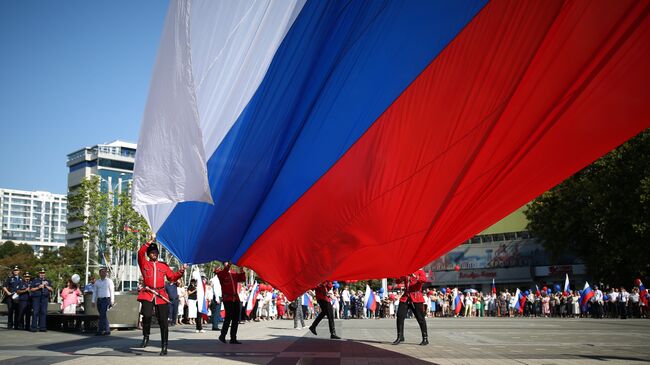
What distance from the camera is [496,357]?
11.4 m

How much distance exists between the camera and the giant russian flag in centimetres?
728

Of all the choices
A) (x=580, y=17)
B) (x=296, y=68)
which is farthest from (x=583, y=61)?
(x=296, y=68)

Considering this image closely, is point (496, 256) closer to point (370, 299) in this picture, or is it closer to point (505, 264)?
point (505, 264)

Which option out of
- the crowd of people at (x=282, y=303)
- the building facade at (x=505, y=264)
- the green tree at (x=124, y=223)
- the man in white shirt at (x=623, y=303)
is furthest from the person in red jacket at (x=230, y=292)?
the building facade at (x=505, y=264)

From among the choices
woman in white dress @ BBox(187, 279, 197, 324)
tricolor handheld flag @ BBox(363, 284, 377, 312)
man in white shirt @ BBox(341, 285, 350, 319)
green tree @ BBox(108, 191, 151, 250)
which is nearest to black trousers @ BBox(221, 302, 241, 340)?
woman in white dress @ BBox(187, 279, 197, 324)

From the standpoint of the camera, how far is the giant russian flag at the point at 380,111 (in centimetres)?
728

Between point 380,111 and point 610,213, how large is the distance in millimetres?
36927

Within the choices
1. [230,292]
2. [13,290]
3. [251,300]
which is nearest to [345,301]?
[251,300]

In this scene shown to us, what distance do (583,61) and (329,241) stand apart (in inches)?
184

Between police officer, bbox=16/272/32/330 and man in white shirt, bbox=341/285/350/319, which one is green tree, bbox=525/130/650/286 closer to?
man in white shirt, bbox=341/285/350/319

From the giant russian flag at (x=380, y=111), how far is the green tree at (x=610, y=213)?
33284 mm

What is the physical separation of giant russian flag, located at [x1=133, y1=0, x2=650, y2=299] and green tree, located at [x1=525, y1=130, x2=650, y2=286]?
33.3m

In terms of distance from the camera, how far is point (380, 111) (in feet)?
28.8

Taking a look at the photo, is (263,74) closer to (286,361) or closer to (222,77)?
(222,77)
